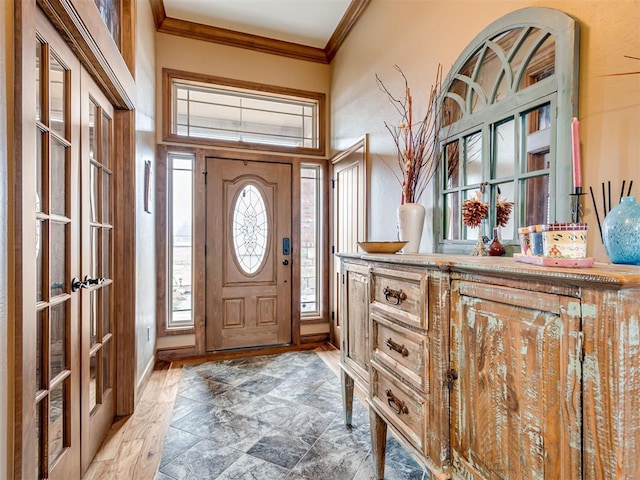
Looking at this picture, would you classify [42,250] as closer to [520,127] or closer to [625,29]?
[520,127]

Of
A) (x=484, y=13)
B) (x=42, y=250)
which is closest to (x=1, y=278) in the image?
(x=42, y=250)

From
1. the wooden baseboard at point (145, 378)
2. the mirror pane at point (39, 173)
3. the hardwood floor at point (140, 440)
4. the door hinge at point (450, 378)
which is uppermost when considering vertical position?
the mirror pane at point (39, 173)

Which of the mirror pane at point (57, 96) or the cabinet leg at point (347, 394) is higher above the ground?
the mirror pane at point (57, 96)

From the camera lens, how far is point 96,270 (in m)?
1.95

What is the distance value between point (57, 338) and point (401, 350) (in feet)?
4.81

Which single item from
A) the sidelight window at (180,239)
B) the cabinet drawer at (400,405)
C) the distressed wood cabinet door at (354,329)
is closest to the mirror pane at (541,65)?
the distressed wood cabinet door at (354,329)

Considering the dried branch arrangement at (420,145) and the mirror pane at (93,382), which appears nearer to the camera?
the mirror pane at (93,382)

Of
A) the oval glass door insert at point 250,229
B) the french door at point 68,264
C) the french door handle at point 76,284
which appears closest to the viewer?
the french door at point 68,264

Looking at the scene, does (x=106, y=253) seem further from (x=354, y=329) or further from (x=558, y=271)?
(x=558, y=271)

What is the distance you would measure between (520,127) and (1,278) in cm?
193

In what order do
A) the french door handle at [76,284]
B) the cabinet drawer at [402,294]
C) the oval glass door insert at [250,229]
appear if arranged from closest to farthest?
the cabinet drawer at [402,294], the french door handle at [76,284], the oval glass door insert at [250,229]

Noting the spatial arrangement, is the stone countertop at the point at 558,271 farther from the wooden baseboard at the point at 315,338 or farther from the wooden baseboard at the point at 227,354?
the wooden baseboard at the point at 315,338

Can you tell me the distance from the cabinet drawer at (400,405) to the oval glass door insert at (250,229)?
2325 mm

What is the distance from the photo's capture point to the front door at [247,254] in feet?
11.5
